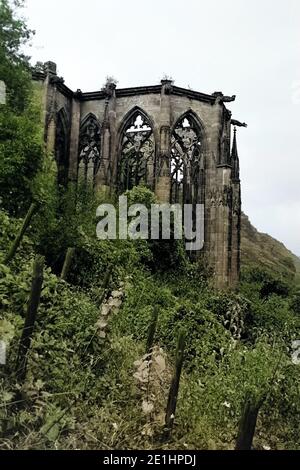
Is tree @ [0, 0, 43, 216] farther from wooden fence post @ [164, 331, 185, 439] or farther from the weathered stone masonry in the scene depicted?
wooden fence post @ [164, 331, 185, 439]

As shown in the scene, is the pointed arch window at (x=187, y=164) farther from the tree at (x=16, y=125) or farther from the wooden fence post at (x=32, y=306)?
the wooden fence post at (x=32, y=306)

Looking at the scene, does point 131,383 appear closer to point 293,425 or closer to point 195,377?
point 195,377

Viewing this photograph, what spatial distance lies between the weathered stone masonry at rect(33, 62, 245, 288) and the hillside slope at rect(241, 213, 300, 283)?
68.4 ft

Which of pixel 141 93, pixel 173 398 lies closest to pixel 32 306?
pixel 173 398

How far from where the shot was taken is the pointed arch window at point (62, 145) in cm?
2509

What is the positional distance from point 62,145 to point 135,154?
3.45m

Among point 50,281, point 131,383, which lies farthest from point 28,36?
point 131,383

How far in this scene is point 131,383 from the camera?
258 inches

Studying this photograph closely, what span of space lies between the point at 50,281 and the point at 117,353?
4.17 feet

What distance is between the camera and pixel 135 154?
25922mm

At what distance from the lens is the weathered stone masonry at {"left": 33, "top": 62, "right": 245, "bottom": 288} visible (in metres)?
24.1

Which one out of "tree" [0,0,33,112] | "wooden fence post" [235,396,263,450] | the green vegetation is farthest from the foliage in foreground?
"tree" [0,0,33,112]

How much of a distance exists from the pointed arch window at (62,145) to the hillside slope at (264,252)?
23052 mm

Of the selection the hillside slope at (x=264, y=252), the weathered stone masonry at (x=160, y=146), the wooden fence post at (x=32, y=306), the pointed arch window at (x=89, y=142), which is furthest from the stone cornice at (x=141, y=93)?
the hillside slope at (x=264, y=252)
